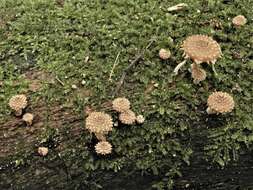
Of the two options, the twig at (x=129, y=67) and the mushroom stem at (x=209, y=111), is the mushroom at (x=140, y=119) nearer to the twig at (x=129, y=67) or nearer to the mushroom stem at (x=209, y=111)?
the twig at (x=129, y=67)

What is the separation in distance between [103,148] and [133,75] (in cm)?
67

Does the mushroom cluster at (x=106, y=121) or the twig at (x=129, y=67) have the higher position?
the twig at (x=129, y=67)

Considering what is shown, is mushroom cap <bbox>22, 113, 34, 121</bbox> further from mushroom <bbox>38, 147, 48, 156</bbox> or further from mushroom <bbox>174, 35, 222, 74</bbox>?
mushroom <bbox>174, 35, 222, 74</bbox>

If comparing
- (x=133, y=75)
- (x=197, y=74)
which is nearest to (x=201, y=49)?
(x=197, y=74)

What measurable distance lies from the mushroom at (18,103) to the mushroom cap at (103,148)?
0.63 metres

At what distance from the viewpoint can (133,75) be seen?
367 cm

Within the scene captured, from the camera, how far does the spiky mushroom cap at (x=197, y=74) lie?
358 cm

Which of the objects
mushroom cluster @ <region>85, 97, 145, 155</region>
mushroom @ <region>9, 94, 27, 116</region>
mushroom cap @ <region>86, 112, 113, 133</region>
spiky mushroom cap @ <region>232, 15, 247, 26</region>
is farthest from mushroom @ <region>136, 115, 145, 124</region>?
spiky mushroom cap @ <region>232, 15, 247, 26</region>

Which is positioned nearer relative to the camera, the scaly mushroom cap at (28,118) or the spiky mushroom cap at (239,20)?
the scaly mushroom cap at (28,118)

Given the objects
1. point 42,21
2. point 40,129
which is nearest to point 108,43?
point 42,21

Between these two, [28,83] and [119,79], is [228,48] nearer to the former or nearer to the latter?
[119,79]

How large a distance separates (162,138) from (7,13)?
183cm

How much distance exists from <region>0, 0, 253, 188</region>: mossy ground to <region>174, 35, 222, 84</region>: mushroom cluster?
3.0 inches

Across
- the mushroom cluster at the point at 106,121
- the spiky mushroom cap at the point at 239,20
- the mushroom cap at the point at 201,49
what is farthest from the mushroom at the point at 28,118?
the spiky mushroom cap at the point at 239,20
